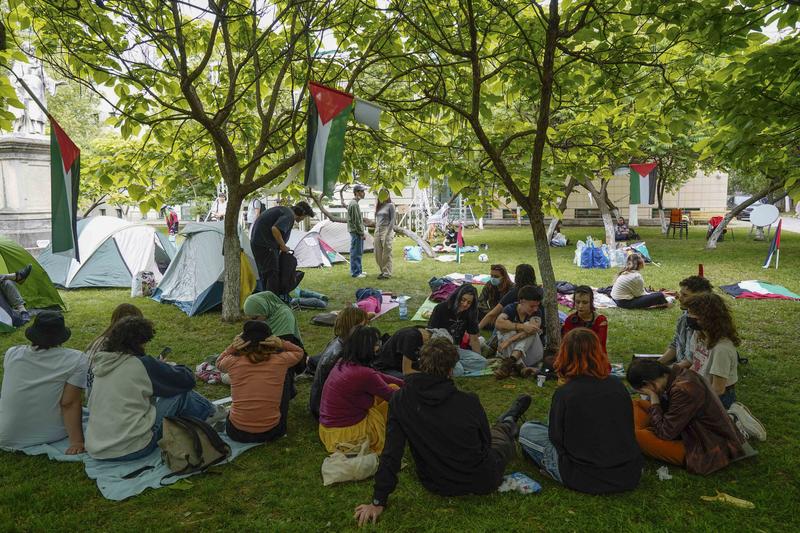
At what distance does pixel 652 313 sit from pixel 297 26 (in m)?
6.75

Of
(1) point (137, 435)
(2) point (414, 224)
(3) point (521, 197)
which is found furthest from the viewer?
(2) point (414, 224)

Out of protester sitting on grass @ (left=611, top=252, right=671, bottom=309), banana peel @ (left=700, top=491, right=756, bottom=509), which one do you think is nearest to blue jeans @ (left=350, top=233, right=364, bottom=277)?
protester sitting on grass @ (left=611, top=252, right=671, bottom=309)

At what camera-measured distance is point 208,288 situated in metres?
8.55

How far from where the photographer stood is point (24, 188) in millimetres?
12539

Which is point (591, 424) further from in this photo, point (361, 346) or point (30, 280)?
point (30, 280)

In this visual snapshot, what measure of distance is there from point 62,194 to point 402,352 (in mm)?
3346

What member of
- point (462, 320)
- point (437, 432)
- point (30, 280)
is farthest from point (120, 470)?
point (30, 280)

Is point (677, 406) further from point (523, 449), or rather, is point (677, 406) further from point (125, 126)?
point (125, 126)

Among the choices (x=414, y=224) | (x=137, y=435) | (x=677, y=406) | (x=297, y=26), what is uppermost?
(x=297, y=26)

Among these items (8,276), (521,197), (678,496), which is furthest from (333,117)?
(8,276)

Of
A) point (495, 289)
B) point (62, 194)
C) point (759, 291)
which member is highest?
point (62, 194)

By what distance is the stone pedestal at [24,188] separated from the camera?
12.3 meters

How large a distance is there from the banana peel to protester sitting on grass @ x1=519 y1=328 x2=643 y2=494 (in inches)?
16.7

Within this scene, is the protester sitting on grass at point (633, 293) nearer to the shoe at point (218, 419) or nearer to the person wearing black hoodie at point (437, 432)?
the person wearing black hoodie at point (437, 432)
